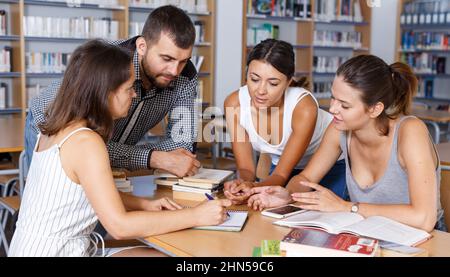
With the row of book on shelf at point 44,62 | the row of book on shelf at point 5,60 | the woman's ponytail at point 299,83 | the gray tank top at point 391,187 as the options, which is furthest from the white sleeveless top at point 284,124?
the row of book on shelf at point 5,60

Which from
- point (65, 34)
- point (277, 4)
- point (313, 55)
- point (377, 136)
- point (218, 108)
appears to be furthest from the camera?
point (313, 55)

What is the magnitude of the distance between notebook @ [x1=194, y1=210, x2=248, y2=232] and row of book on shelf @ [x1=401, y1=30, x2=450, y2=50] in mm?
6873

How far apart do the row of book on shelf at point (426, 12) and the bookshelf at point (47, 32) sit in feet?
11.7

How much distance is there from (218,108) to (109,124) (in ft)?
16.6

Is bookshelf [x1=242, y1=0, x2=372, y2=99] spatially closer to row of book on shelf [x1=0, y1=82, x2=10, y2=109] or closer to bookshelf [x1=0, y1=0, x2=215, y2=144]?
bookshelf [x1=0, y1=0, x2=215, y2=144]

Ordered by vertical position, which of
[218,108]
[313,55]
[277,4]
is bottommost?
[218,108]

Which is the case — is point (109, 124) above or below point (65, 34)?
below

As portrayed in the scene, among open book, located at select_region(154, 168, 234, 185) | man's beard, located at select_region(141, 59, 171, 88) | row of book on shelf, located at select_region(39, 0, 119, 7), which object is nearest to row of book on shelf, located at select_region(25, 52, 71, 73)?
row of book on shelf, located at select_region(39, 0, 119, 7)

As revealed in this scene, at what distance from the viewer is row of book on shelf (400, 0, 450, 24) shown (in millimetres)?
7832

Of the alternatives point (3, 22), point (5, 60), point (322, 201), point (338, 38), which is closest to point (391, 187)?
point (322, 201)

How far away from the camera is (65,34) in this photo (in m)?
5.98

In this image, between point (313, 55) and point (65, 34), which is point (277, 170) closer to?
point (65, 34)
